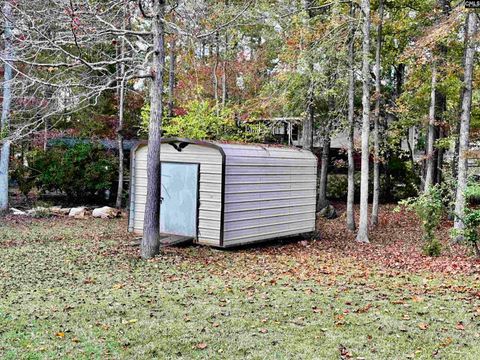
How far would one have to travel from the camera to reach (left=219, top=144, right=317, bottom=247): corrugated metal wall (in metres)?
9.83

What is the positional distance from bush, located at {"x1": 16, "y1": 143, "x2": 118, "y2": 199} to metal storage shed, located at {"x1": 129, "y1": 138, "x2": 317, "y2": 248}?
676 cm

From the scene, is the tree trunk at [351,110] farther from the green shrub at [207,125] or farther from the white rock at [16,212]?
the white rock at [16,212]

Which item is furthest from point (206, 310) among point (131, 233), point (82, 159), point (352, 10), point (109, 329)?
point (82, 159)

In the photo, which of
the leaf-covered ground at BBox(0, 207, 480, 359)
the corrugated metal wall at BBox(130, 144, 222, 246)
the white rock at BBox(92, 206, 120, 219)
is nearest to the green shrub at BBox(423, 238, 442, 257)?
the leaf-covered ground at BBox(0, 207, 480, 359)

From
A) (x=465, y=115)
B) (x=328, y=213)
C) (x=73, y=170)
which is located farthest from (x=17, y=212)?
(x=465, y=115)

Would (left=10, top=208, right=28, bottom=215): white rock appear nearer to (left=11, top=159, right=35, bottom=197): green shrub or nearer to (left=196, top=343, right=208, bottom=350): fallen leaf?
(left=11, top=159, right=35, bottom=197): green shrub

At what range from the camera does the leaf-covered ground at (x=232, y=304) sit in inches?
169

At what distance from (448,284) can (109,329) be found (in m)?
4.62

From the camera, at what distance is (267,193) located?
1075 centimetres

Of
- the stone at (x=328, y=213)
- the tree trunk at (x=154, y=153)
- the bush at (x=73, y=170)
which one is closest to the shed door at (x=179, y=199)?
the tree trunk at (x=154, y=153)

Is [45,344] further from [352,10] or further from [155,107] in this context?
[352,10]

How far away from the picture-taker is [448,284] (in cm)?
676

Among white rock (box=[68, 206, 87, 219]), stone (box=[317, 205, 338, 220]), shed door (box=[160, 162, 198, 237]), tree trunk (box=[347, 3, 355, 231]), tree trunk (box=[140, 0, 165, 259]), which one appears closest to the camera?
tree trunk (box=[140, 0, 165, 259])

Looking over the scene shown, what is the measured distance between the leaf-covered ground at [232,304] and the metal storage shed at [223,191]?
577 mm
